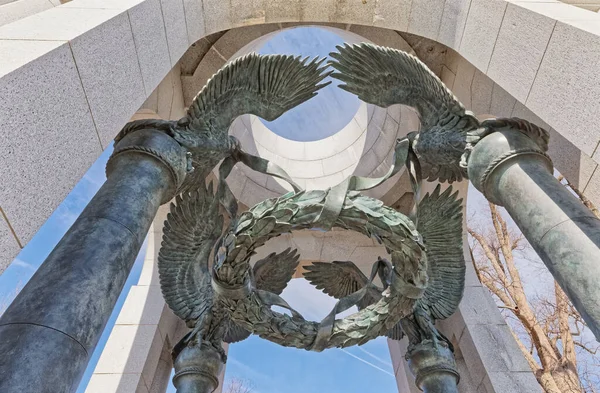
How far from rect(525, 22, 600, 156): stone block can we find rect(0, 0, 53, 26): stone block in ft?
17.1

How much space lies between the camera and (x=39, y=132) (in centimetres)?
274

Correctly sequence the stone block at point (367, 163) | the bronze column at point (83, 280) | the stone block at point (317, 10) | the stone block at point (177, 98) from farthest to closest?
the stone block at point (367, 163), the stone block at point (177, 98), the stone block at point (317, 10), the bronze column at point (83, 280)

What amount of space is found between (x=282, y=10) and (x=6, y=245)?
5142mm

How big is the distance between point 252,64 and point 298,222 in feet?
5.62

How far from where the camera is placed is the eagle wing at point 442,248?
5172 millimetres

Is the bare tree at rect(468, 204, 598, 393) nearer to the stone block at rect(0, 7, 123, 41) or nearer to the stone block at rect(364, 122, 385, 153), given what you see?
the stone block at rect(364, 122, 385, 153)

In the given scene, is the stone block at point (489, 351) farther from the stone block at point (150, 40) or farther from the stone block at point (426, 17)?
the stone block at point (150, 40)

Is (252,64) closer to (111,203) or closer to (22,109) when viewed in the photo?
(111,203)

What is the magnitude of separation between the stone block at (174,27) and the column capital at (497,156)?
331 cm

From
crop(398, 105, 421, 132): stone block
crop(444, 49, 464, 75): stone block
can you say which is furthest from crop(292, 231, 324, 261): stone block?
crop(444, 49, 464, 75): stone block

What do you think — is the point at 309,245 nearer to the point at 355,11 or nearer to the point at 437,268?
the point at 437,268

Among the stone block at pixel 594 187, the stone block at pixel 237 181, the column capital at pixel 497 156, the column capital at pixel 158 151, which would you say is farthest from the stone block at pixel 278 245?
the column capital at pixel 497 156

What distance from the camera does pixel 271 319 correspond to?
421 cm

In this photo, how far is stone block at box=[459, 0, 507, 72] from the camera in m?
→ 4.69
